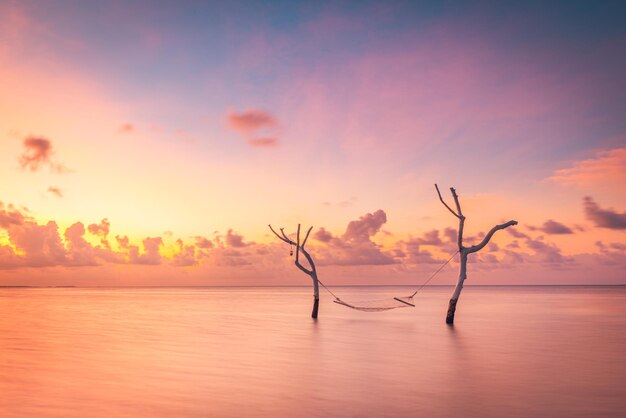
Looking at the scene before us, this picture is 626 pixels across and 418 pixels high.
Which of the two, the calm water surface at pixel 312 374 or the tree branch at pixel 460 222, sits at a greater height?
the tree branch at pixel 460 222

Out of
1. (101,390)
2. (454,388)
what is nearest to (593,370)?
(454,388)

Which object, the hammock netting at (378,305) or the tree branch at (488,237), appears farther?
the hammock netting at (378,305)

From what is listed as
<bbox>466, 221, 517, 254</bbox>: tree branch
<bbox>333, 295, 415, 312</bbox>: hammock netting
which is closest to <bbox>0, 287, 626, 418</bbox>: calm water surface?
<bbox>333, 295, 415, 312</bbox>: hammock netting

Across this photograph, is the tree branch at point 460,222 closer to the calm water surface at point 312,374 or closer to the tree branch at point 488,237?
the tree branch at point 488,237

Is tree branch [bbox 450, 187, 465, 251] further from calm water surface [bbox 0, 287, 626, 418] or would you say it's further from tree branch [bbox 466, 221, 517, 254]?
calm water surface [bbox 0, 287, 626, 418]

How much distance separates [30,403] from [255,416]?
258 inches

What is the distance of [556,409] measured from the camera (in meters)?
13.8

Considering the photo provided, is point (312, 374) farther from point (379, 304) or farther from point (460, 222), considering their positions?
point (379, 304)

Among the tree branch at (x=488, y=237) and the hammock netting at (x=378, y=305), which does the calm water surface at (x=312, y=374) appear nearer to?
the hammock netting at (x=378, y=305)

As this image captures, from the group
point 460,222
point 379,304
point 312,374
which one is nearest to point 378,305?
point 379,304

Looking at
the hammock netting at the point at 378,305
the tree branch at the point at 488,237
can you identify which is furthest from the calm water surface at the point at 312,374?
the tree branch at the point at 488,237

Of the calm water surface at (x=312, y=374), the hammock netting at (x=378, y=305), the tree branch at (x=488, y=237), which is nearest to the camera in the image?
the calm water surface at (x=312, y=374)

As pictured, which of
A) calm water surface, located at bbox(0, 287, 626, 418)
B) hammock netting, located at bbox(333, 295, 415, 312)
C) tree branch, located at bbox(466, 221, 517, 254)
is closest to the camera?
calm water surface, located at bbox(0, 287, 626, 418)

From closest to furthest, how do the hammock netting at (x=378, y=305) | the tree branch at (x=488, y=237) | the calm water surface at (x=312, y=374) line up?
the calm water surface at (x=312, y=374), the tree branch at (x=488, y=237), the hammock netting at (x=378, y=305)
